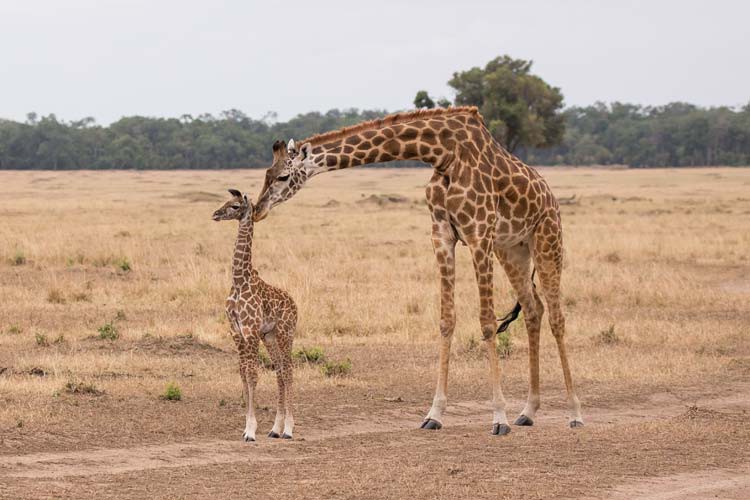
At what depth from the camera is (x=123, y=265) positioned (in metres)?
19.8

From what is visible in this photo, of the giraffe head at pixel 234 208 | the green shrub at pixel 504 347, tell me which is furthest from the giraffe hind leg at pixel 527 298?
the green shrub at pixel 504 347

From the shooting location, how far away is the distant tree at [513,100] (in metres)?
47.5

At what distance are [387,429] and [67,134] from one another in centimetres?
7053

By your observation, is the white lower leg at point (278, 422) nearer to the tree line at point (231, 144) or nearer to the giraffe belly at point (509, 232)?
the giraffe belly at point (509, 232)

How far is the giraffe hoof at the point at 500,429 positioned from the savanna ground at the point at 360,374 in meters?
0.19

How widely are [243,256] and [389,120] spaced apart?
1.77 m

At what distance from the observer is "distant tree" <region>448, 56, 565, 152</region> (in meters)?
47.5

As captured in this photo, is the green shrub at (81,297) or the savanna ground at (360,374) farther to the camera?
the green shrub at (81,297)

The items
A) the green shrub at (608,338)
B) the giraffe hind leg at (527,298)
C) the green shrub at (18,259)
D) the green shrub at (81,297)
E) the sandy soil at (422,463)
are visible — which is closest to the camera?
the sandy soil at (422,463)

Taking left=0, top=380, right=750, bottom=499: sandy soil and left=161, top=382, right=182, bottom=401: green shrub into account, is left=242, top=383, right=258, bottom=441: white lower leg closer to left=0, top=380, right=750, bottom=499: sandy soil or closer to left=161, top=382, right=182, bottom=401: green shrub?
left=0, top=380, right=750, bottom=499: sandy soil

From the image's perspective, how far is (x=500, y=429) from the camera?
30.4 ft

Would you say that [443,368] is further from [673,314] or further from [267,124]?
[267,124]

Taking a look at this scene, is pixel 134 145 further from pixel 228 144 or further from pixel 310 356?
pixel 310 356

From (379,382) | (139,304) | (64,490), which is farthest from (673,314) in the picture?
A: (64,490)
